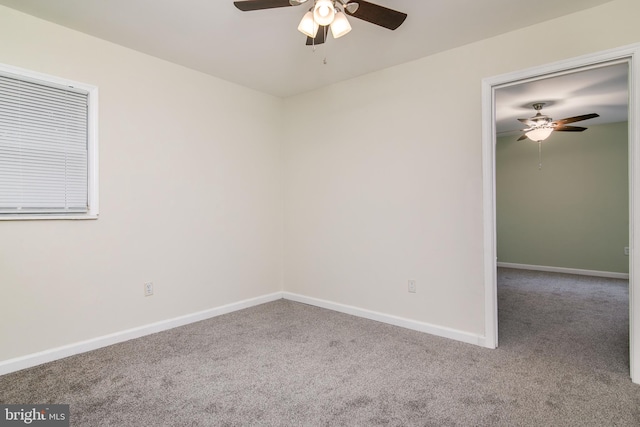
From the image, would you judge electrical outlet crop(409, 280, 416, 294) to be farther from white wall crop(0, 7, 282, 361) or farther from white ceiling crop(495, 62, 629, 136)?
white ceiling crop(495, 62, 629, 136)

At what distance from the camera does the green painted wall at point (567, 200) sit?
18.3 ft

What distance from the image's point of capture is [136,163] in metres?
3.01

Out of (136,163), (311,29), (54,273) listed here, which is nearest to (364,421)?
(311,29)

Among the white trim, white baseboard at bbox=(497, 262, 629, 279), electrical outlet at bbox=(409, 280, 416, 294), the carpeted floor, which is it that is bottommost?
the carpeted floor

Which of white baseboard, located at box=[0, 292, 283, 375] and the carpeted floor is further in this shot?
white baseboard, located at box=[0, 292, 283, 375]

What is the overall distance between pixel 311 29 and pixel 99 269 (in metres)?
2.46

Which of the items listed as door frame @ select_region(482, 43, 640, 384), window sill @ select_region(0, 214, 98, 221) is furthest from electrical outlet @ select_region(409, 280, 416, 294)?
window sill @ select_region(0, 214, 98, 221)

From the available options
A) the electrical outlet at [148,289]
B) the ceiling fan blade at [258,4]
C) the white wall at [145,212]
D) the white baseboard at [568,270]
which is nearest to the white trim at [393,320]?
the white wall at [145,212]

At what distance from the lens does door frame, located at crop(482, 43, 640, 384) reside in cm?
221

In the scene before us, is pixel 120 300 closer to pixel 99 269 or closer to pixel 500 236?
pixel 99 269

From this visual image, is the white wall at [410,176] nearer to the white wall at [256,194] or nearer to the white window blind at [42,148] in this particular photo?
the white wall at [256,194]

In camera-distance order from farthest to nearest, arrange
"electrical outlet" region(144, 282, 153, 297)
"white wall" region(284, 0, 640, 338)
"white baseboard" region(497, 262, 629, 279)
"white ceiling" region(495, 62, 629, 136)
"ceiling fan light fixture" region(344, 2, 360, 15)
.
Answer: "white baseboard" region(497, 262, 629, 279), "white ceiling" region(495, 62, 629, 136), "electrical outlet" region(144, 282, 153, 297), "white wall" region(284, 0, 640, 338), "ceiling fan light fixture" region(344, 2, 360, 15)

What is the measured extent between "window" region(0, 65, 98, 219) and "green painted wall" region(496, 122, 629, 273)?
6692 mm

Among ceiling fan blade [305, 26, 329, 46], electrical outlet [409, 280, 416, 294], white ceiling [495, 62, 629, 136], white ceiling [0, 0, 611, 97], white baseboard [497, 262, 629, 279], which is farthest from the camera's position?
white baseboard [497, 262, 629, 279]
